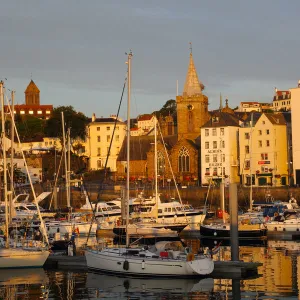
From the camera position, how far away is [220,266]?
3497cm

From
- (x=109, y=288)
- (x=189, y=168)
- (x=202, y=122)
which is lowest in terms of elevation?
(x=109, y=288)

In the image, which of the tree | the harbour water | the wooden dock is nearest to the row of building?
the tree

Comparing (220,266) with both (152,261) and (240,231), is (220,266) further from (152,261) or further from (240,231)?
(240,231)

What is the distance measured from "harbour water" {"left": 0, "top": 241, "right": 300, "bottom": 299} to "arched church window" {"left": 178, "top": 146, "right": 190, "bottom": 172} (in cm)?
6007

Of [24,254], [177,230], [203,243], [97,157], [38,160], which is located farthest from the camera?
[97,157]

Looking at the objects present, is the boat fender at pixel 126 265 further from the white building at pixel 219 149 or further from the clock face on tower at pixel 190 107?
the clock face on tower at pixel 190 107

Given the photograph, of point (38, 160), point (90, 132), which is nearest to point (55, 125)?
point (90, 132)

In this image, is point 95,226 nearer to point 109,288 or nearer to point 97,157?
point 109,288

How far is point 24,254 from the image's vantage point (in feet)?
123

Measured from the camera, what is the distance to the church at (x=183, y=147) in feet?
322

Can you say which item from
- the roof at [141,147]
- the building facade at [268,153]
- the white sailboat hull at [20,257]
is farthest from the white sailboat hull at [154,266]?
the roof at [141,147]

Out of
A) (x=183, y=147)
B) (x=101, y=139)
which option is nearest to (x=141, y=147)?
(x=183, y=147)

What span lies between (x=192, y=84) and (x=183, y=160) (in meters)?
12.9

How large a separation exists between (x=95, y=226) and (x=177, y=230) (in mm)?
5947
